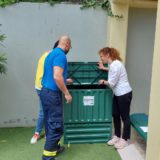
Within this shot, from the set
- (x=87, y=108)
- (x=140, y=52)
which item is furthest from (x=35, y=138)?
(x=140, y=52)

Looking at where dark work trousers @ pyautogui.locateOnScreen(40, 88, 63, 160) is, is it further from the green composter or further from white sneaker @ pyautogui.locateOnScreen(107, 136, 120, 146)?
white sneaker @ pyautogui.locateOnScreen(107, 136, 120, 146)

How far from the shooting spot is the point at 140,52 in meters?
5.95

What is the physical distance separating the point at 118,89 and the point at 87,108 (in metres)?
0.61

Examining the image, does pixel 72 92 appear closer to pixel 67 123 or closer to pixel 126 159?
pixel 67 123

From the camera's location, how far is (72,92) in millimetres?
5105

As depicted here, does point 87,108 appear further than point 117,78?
Yes

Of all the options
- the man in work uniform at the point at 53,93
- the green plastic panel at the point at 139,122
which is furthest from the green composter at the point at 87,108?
the man in work uniform at the point at 53,93

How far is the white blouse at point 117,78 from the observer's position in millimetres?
4848

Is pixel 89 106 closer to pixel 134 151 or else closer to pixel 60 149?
pixel 60 149

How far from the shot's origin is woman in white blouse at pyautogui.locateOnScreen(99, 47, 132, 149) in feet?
16.0

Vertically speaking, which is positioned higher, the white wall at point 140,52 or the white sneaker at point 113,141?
the white wall at point 140,52

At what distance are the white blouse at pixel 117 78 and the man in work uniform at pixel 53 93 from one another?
0.80m

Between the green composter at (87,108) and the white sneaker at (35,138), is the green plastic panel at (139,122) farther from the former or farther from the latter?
the white sneaker at (35,138)

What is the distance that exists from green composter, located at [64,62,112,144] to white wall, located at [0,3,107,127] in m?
0.73
